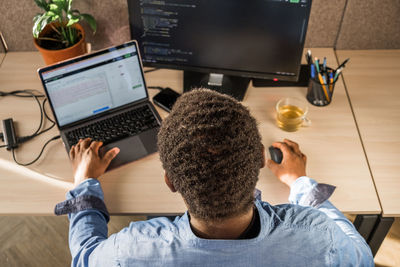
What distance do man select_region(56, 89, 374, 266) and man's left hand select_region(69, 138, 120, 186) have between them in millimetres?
238

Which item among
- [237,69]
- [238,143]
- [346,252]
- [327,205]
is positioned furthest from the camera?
[237,69]

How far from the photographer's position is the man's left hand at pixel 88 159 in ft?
3.01

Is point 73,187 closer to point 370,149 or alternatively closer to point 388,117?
point 370,149

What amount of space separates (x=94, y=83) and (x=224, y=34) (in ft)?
1.30

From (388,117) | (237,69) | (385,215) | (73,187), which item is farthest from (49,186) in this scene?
(388,117)

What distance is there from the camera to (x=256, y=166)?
1.90ft

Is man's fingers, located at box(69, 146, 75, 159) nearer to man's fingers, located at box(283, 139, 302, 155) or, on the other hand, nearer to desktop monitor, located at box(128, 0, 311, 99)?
desktop monitor, located at box(128, 0, 311, 99)

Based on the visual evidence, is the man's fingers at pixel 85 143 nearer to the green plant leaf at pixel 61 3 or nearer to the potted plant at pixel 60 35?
the potted plant at pixel 60 35

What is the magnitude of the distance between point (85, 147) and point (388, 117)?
2.94 feet

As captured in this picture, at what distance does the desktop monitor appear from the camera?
0.95 metres

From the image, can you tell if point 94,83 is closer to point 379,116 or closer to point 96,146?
point 96,146

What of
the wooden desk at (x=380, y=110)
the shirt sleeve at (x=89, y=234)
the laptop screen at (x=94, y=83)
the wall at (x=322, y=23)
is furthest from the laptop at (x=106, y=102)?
the wooden desk at (x=380, y=110)

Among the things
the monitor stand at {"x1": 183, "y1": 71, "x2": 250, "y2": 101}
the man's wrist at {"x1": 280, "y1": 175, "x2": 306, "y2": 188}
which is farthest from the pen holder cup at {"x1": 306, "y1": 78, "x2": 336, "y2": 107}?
the man's wrist at {"x1": 280, "y1": 175, "x2": 306, "y2": 188}

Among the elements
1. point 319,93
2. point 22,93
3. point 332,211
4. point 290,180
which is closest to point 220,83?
point 319,93
